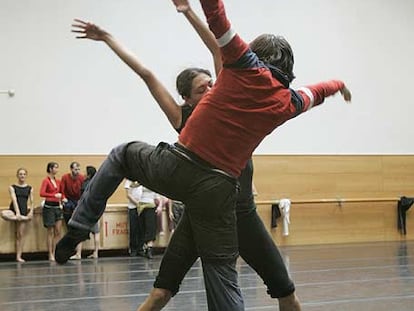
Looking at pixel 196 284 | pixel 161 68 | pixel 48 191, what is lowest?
pixel 196 284

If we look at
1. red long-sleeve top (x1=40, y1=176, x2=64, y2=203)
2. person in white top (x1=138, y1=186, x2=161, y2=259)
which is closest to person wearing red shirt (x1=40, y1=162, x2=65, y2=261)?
red long-sleeve top (x1=40, y1=176, x2=64, y2=203)

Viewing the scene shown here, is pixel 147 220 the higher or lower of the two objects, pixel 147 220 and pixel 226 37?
the lower

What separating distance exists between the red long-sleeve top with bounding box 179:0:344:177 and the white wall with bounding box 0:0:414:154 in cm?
864

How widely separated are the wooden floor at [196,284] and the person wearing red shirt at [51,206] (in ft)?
2.03

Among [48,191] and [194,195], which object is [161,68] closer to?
[48,191]

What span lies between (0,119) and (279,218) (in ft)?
19.0

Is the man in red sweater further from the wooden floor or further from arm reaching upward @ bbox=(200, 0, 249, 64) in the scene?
the wooden floor

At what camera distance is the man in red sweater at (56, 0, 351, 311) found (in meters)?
2.47

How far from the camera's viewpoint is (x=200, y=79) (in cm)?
298

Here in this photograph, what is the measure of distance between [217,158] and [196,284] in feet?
15.3

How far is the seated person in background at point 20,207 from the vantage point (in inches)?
412

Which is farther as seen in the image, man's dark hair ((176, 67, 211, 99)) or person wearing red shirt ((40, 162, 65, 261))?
person wearing red shirt ((40, 162, 65, 261))

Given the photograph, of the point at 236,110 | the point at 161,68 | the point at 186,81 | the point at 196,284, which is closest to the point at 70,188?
the point at 161,68

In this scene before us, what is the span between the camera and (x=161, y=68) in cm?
1243
